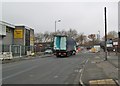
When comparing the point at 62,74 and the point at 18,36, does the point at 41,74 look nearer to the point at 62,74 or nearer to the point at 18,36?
the point at 62,74

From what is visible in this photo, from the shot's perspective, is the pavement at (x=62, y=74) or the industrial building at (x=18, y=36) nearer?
the pavement at (x=62, y=74)

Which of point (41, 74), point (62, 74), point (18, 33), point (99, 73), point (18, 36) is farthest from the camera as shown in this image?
point (18, 33)

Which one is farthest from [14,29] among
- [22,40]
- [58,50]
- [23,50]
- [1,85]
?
[1,85]

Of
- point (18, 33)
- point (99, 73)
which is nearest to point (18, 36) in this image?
point (18, 33)

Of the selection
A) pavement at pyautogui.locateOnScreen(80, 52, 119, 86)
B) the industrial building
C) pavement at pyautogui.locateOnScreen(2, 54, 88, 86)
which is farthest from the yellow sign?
pavement at pyautogui.locateOnScreen(80, 52, 119, 86)

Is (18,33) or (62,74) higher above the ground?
(18,33)

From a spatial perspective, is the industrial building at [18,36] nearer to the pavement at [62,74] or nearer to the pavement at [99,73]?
the pavement at [62,74]

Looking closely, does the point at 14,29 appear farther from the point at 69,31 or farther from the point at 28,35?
the point at 69,31

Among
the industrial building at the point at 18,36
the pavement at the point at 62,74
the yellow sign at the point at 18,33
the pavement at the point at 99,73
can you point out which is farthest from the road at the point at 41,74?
the yellow sign at the point at 18,33

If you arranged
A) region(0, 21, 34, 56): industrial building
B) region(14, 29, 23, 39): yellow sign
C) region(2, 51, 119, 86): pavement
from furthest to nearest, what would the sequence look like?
region(14, 29, 23, 39): yellow sign < region(0, 21, 34, 56): industrial building < region(2, 51, 119, 86): pavement

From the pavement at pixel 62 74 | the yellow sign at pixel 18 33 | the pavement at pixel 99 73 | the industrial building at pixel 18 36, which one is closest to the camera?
the pavement at pixel 62 74

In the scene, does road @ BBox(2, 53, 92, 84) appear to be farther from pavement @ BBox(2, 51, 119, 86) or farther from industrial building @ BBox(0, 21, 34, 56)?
industrial building @ BBox(0, 21, 34, 56)

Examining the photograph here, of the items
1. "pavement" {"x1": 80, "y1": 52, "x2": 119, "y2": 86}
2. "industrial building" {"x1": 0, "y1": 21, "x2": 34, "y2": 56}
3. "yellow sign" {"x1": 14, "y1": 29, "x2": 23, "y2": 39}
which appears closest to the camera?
"pavement" {"x1": 80, "y1": 52, "x2": 119, "y2": 86}

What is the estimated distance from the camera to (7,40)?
228ft
